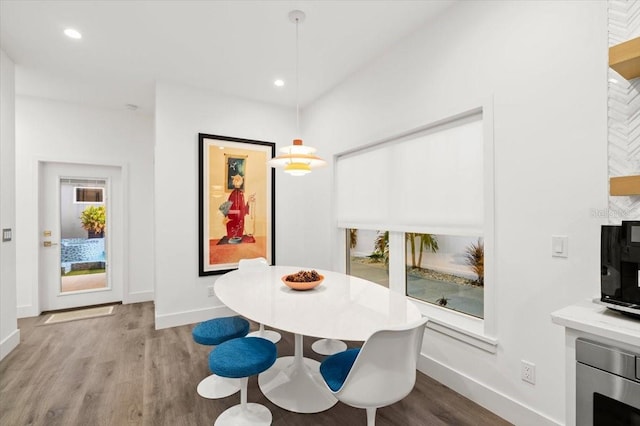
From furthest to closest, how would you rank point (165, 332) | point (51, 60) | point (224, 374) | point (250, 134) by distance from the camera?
point (250, 134)
point (165, 332)
point (51, 60)
point (224, 374)

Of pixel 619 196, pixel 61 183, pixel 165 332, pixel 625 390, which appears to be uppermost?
pixel 61 183

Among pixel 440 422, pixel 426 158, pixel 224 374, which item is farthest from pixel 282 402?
Result: pixel 426 158

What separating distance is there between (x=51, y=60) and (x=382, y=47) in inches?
132

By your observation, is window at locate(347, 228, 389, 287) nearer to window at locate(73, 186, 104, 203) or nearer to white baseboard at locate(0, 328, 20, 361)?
white baseboard at locate(0, 328, 20, 361)

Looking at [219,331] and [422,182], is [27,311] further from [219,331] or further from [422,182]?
[422,182]

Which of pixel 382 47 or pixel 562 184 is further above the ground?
pixel 382 47

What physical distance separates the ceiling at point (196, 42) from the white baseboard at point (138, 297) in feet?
9.37

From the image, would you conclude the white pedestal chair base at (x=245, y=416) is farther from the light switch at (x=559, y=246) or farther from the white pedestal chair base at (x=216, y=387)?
Result: the light switch at (x=559, y=246)

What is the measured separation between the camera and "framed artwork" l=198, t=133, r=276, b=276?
12.7 ft

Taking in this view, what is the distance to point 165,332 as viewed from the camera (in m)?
3.49

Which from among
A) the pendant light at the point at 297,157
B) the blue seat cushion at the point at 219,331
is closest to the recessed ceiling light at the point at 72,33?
the pendant light at the point at 297,157

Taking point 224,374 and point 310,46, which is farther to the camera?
point 310,46

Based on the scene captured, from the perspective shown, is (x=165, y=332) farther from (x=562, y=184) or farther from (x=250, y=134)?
(x=562, y=184)

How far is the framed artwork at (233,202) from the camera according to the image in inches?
152
